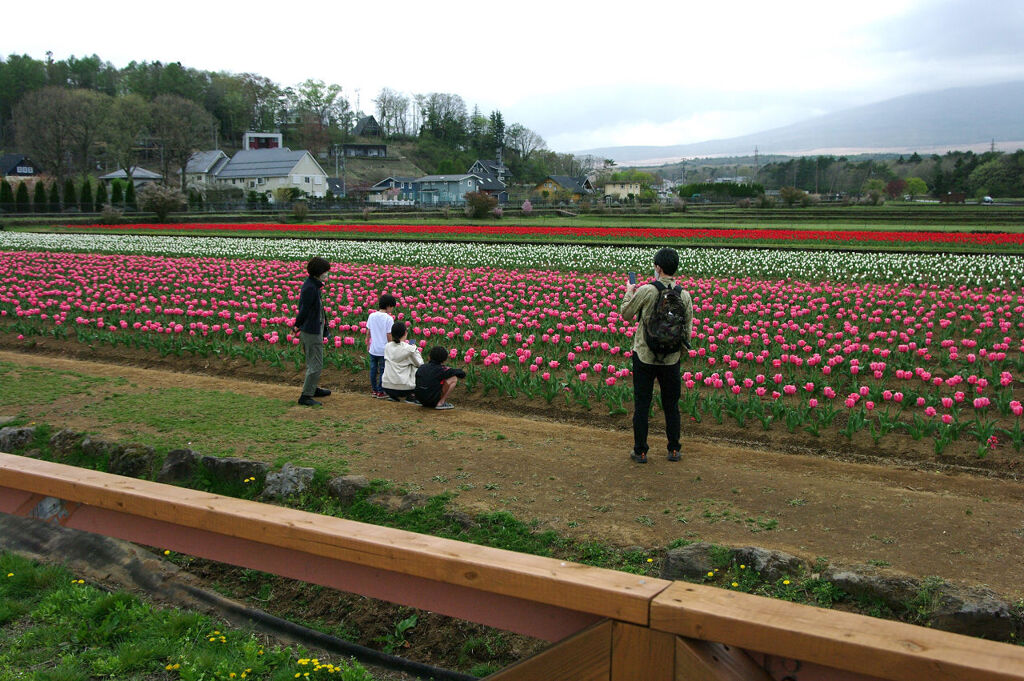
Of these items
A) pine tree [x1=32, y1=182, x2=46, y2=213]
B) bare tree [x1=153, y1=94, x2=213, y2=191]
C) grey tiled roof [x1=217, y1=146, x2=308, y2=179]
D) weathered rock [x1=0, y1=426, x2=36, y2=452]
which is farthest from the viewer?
grey tiled roof [x1=217, y1=146, x2=308, y2=179]

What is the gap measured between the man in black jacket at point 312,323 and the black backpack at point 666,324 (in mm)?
4667

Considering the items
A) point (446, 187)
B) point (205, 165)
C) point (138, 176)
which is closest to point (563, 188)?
point (446, 187)

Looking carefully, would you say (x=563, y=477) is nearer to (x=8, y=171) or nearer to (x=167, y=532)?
(x=167, y=532)

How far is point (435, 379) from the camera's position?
11117 mm

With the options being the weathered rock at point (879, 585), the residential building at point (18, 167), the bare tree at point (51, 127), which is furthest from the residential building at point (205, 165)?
the weathered rock at point (879, 585)

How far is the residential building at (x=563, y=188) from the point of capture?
127 meters

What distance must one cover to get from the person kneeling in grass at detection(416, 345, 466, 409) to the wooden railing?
7147mm

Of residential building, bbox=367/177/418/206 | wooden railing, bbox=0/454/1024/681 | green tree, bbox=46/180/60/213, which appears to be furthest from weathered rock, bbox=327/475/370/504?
residential building, bbox=367/177/418/206

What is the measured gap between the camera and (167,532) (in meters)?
3.92

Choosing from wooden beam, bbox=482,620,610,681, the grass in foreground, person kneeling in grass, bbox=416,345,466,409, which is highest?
wooden beam, bbox=482,620,610,681

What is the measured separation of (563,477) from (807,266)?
64.4 ft

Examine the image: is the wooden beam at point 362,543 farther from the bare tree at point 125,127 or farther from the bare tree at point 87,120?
the bare tree at point 87,120

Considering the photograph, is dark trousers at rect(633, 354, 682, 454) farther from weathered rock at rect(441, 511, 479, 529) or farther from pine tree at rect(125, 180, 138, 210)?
pine tree at rect(125, 180, 138, 210)

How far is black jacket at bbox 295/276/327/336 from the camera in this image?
10969 millimetres
